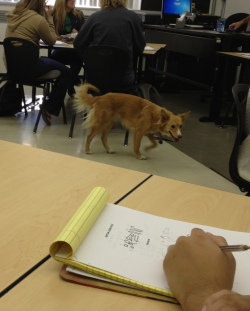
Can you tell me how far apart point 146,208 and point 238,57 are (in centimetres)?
377

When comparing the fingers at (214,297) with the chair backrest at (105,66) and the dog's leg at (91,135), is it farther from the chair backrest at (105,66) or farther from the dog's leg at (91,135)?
the chair backrest at (105,66)

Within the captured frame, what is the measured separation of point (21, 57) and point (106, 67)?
85 cm

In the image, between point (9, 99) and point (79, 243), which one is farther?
point (9, 99)

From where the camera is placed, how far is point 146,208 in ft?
2.91

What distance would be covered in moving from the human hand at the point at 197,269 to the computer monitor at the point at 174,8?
582 centimetres

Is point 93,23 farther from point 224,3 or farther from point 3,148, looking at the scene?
point 224,3

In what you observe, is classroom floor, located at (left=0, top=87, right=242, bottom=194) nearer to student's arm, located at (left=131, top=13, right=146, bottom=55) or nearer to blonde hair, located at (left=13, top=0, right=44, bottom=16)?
student's arm, located at (left=131, top=13, right=146, bottom=55)

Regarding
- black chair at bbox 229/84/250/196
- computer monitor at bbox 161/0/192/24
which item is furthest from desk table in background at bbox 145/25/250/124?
black chair at bbox 229/84/250/196

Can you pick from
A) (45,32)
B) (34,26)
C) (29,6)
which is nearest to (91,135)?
(45,32)

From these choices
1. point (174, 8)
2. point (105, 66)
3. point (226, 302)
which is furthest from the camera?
point (174, 8)

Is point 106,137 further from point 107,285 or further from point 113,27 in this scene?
point 107,285

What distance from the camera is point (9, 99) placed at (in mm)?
4152

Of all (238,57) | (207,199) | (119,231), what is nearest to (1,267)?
(119,231)

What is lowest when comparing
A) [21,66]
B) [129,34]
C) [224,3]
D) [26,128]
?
[26,128]
